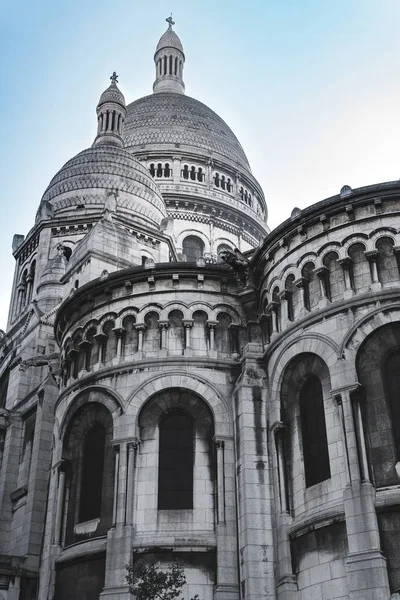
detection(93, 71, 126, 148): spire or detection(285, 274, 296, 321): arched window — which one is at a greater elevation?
detection(93, 71, 126, 148): spire

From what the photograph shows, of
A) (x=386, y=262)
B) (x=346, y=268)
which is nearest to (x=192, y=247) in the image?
(x=346, y=268)

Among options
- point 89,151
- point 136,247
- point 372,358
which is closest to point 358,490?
point 372,358

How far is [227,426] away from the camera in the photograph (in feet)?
88.2

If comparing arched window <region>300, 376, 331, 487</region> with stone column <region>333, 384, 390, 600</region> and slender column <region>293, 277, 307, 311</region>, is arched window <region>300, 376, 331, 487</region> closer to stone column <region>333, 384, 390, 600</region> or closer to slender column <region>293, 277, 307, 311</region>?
stone column <region>333, 384, 390, 600</region>

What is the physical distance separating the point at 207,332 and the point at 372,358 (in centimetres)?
758

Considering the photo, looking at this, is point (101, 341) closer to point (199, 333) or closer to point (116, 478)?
point (199, 333)

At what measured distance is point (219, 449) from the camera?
86.9ft

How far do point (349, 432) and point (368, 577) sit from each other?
13.4 ft

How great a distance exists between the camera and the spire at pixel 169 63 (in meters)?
80.8

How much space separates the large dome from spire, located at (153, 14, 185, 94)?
733 centimetres

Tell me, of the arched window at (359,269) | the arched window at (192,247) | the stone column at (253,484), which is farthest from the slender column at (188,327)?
the arched window at (192,247)

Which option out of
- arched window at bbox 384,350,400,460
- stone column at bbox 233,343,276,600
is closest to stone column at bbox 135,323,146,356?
stone column at bbox 233,343,276,600

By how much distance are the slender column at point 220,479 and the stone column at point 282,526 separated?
2.01 meters

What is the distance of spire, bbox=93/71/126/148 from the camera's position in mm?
55500
